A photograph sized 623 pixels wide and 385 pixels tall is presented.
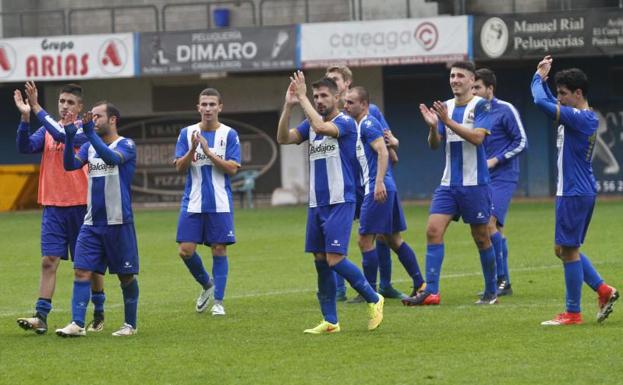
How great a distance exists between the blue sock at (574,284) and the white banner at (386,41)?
2091 cm

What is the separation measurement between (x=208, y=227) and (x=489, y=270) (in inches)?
107

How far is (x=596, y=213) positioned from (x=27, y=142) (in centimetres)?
1682

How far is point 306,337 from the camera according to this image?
1079cm

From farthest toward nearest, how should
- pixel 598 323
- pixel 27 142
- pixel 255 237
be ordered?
pixel 255 237, pixel 27 142, pixel 598 323

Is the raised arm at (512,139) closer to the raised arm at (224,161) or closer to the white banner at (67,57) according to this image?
the raised arm at (224,161)

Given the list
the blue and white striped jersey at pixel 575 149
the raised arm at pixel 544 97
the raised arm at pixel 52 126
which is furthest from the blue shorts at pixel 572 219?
the raised arm at pixel 52 126

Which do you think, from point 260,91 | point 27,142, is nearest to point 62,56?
point 260,91

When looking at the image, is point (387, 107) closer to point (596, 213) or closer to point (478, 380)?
point (596, 213)

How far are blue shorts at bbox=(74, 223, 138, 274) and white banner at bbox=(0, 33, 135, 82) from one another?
2256 cm

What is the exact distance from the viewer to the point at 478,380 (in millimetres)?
8578

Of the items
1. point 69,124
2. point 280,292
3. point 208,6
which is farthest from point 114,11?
point 69,124

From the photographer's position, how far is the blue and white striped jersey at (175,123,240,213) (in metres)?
13.0

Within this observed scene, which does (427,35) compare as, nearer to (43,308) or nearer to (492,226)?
(492,226)

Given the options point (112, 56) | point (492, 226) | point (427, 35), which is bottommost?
point (492, 226)
